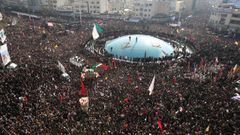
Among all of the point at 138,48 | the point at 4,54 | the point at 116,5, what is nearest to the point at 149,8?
the point at 116,5

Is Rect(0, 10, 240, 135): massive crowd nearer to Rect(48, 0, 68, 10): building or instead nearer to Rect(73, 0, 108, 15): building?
Rect(73, 0, 108, 15): building

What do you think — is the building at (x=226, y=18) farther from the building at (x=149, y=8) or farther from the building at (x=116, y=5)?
the building at (x=116, y=5)

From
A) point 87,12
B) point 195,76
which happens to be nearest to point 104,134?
point 195,76

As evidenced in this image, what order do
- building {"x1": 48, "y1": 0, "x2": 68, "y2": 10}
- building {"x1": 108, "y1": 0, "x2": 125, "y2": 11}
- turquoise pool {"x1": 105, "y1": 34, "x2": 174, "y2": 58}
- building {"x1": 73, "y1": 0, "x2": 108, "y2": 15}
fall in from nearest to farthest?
turquoise pool {"x1": 105, "y1": 34, "x2": 174, "y2": 58} → building {"x1": 73, "y1": 0, "x2": 108, "y2": 15} → building {"x1": 48, "y1": 0, "x2": 68, "y2": 10} → building {"x1": 108, "y1": 0, "x2": 125, "y2": 11}

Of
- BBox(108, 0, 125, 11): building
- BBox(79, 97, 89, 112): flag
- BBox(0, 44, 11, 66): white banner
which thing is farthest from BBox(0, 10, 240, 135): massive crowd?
BBox(108, 0, 125, 11): building

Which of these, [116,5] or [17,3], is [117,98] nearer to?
[116,5]

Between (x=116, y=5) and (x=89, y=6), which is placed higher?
(x=116, y=5)
